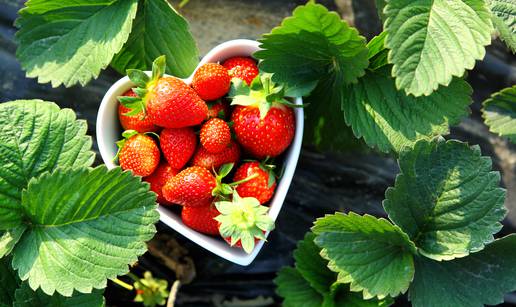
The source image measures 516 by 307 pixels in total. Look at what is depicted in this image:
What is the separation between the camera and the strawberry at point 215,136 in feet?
3.30

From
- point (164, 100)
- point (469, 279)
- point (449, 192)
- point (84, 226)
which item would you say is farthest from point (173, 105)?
point (469, 279)

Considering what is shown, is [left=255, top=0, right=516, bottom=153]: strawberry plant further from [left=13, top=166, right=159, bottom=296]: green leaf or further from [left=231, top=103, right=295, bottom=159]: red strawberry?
[left=13, top=166, right=159, bottom=296]: green leaf

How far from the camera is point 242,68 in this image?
1071 millimetres

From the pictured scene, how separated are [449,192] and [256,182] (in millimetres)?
310

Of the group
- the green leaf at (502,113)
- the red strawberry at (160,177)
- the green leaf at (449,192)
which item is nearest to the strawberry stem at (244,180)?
the red strawberry at (160,177)

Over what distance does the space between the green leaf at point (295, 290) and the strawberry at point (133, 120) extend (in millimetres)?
396

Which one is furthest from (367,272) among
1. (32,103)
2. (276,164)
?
(32,103)

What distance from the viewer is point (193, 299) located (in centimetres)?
137

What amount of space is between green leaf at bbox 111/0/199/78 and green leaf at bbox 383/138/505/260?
0.41 meters

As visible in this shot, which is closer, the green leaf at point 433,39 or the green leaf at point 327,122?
the green leaf at point 433,39

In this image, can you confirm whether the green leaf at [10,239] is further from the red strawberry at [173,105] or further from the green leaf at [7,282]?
the red strawberry at [173,105]

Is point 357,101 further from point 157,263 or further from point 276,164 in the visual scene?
point 157,263

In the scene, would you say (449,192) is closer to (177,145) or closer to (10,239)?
(177,145)

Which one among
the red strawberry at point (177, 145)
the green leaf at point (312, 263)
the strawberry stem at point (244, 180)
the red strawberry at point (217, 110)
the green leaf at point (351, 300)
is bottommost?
the green leaf at point (351, 300)
